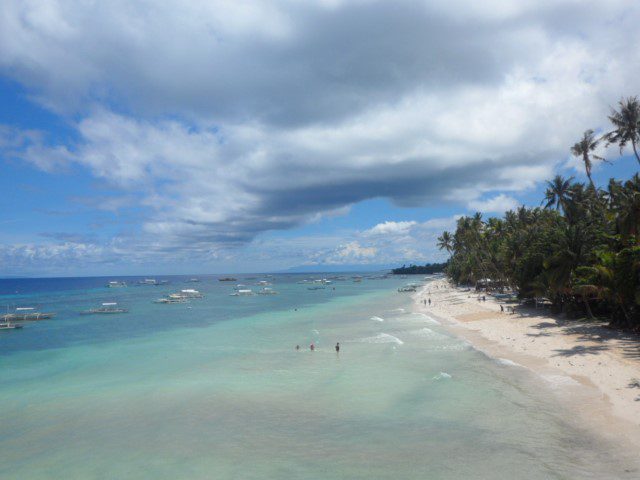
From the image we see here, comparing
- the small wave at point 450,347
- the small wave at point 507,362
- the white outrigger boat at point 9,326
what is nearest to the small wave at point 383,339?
the small wave at point 450,347

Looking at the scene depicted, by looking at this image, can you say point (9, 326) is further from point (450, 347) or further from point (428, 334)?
point (450, 347)

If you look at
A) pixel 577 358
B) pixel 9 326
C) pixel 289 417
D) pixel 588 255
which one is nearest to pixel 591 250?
pixel 588 255

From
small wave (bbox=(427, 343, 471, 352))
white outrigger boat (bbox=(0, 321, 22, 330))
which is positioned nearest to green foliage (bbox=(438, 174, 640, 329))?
small wave (bbox=(427, 343, 471, 352))

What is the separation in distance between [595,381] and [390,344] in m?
15.6

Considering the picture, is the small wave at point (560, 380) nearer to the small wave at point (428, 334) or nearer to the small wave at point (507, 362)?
the small wave at point (507, 362)

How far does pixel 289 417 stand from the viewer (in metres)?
17.4

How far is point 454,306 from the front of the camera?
57125 millimetres

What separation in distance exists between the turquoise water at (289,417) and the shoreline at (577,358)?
3.38ft

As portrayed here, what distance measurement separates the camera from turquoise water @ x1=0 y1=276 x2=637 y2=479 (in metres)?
12.9

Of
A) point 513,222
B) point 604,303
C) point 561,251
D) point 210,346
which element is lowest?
point 210,346

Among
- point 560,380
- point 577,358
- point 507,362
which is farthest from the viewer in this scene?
point 507,362

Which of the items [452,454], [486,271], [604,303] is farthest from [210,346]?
[486,271]

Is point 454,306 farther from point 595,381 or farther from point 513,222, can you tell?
point 595,381

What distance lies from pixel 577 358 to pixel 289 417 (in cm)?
1619
